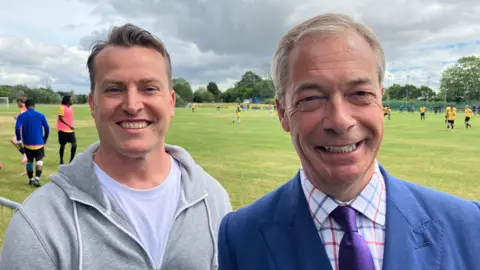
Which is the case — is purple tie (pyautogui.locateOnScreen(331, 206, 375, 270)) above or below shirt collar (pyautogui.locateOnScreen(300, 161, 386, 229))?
below

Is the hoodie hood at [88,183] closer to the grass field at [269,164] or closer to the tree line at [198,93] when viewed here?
the grass field at [269,164]

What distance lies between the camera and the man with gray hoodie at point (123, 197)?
6.15 ft

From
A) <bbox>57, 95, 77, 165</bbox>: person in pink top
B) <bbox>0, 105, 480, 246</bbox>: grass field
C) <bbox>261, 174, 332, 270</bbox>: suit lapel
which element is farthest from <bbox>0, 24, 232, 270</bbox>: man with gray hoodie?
<bbox>57, 95, 77, 165</bbox>: person in pink top

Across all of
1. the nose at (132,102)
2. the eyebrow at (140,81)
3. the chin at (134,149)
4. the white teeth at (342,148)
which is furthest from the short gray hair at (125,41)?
the white teeth at (342,148)

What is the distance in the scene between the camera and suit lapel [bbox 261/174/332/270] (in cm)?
150

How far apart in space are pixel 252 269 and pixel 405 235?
0.62 meters

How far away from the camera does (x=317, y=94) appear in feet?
5.01

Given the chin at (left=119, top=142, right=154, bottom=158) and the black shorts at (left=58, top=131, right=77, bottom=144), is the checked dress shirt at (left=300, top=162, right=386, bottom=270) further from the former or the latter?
the black shorts at (left=58, top=131, right=77, bottom=144)

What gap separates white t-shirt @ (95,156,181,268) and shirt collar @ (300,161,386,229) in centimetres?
89

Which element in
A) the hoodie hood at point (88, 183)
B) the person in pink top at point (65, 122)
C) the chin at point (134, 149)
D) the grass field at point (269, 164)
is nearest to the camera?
the hoodie hood at point (88, 183)

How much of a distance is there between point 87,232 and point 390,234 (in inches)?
56.1

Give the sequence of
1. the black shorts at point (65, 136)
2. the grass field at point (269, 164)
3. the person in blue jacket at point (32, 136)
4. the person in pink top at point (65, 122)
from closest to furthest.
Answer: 1. the grass field at point (269, 164)
2. the person in blue jacket at point (32, 136)
3. the person in pink top at point (65, 122)
4. the black shorts at point (65, 136)

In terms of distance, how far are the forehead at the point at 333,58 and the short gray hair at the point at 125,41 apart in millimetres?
975

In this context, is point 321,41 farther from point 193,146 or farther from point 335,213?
point 193,146
